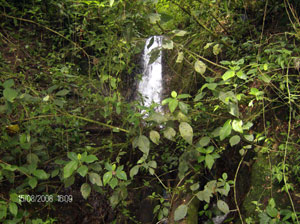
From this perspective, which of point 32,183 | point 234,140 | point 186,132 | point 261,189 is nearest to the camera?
point 186,132

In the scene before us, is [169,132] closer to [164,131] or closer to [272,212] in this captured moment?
[164,131]

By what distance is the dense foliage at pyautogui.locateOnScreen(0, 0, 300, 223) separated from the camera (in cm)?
150

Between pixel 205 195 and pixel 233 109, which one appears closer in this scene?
pixel 233 109

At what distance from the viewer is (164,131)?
143 cm

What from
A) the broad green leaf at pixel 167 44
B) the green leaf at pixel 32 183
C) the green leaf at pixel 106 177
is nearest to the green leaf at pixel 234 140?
the broad green leaf at pixel 167 44

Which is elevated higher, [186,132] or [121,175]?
[186,132]

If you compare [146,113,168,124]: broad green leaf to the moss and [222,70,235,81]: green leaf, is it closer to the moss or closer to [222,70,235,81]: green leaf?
[222,70,235,81]: green leaf

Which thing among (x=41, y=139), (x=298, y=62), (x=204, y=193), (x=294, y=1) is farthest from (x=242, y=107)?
(x=41, y=139)

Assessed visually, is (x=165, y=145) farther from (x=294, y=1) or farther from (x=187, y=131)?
(x=294, y=1)

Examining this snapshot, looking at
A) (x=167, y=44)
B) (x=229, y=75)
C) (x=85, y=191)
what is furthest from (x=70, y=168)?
(x=229, y=75)

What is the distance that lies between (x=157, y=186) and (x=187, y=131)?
179 cm

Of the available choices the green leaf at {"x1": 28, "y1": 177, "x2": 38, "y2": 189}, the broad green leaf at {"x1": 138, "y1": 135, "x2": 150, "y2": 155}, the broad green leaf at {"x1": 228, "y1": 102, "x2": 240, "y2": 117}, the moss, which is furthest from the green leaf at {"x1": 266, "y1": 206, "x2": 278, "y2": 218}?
the green leaf at {"x1": 28, "y1": 177, "x2": 38, "y2": 189}

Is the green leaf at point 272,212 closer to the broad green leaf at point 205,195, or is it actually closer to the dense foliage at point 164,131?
the dense foliage at point 164,131

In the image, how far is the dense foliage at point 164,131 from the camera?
1502mm
